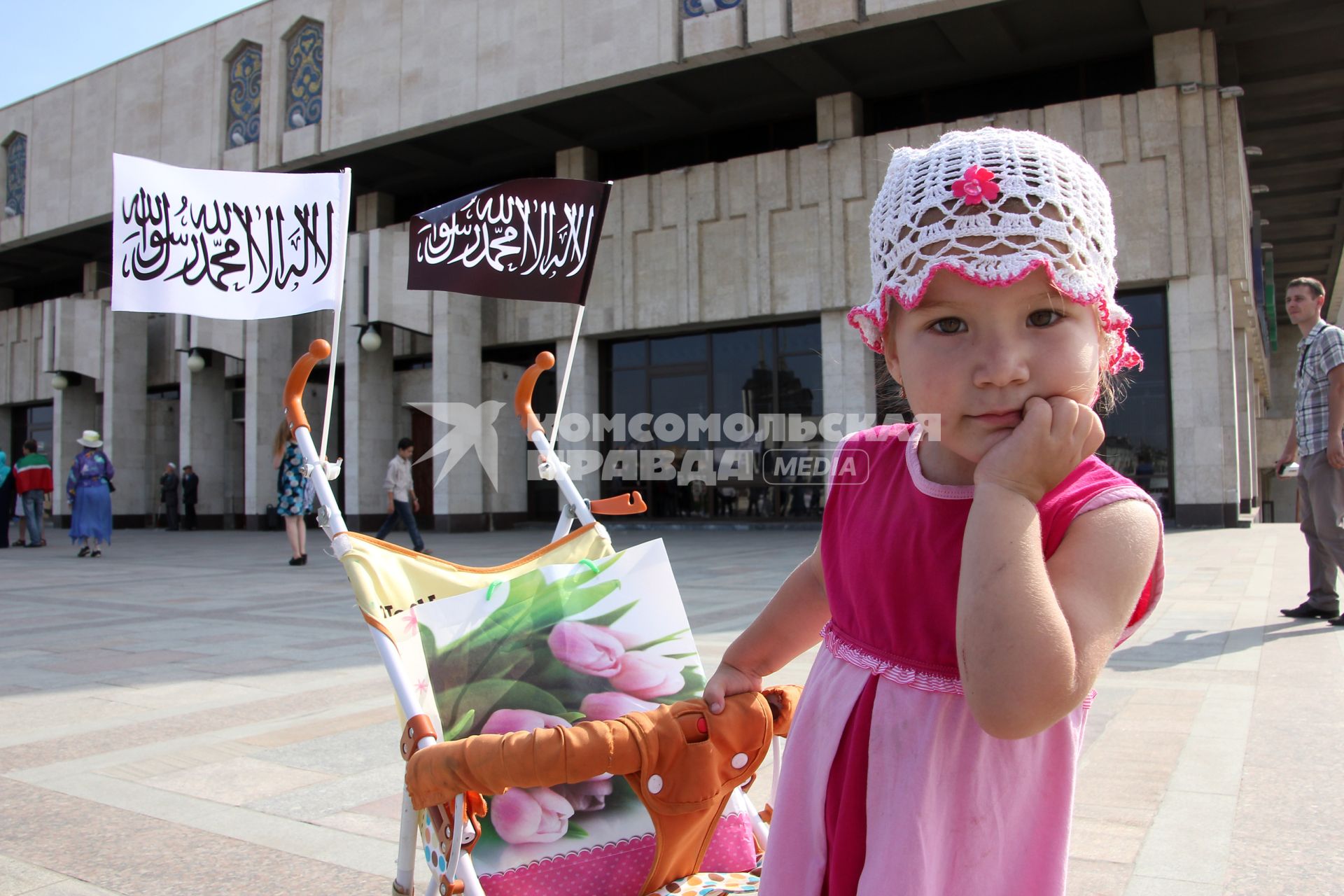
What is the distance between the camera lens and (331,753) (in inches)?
132

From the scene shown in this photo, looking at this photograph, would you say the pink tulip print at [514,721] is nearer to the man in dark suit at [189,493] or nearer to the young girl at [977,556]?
the young girl at [977,556]

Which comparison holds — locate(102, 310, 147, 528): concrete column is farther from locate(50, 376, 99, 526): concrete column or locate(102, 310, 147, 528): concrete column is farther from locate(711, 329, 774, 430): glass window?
locate(711, 329, 774, 430): glass window

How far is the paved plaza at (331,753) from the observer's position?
2.30m

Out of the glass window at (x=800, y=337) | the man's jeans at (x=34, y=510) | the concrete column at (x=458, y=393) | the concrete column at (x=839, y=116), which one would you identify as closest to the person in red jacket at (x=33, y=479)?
the man's jeans at (x=34, y=510)

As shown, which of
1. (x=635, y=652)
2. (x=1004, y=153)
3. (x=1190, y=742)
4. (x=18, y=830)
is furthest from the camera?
(x=1190, y=742)

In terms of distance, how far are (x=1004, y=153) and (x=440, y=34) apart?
61.5ft

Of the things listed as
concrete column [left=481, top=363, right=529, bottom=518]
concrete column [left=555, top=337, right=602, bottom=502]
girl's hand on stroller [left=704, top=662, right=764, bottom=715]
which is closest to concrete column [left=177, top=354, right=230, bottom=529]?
concrete column [left=481, top=363, right=529, bottom=518]

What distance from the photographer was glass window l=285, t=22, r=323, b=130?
19.4 m

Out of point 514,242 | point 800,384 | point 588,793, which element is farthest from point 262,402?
point 588,793

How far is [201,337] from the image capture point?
2069 cm

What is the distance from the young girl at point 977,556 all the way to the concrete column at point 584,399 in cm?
1651

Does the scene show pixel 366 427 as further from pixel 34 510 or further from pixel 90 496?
pixel 90 496

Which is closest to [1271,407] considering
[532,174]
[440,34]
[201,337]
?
[532,174]

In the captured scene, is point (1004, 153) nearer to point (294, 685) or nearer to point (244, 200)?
point (244, 200)
